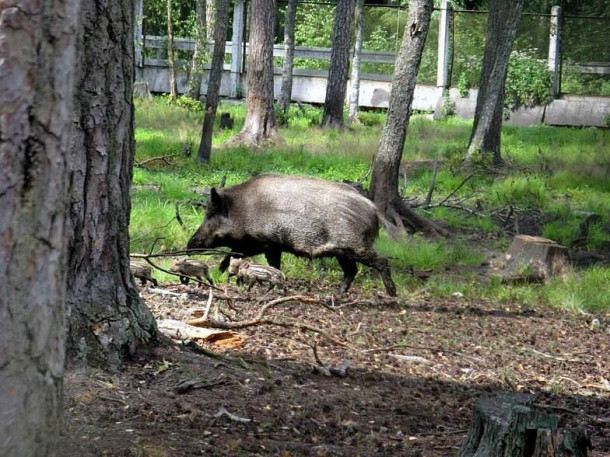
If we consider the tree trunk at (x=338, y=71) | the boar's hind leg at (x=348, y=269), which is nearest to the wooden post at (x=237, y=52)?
the tree trunk at (x=338, y=71)

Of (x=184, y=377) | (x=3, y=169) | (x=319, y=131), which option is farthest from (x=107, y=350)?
(x=319, y=131)

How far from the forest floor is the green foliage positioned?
638 inches

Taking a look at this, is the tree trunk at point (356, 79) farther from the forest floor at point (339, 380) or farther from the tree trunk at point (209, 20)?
the forest floor at point (339, 380)

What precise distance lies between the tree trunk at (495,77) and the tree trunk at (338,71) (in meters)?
5.05

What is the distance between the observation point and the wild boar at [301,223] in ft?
31.4

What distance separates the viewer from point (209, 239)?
405 inches

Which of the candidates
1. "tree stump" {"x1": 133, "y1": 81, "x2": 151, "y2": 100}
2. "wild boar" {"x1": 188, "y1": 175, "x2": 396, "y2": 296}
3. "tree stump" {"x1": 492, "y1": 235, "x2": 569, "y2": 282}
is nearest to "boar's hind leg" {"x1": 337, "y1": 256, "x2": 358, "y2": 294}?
"wild boar" {"x1": 188, "y1": 175, "x2": 396, "y2": 296}

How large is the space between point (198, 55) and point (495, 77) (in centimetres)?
852

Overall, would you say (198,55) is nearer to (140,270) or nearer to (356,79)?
(356,79)

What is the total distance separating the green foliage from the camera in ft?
80.1

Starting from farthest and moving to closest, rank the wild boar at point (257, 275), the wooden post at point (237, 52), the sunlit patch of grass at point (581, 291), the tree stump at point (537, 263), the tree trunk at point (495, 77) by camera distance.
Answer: the wooden post at point (237, 52), the tree trunk at point (495, 77), the tree stump at point (537, 263), the sunlit patch of grass at point (581, 291), the wild boar at point (257, 275)

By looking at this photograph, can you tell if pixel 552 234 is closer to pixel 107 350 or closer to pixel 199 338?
pixel 199 338

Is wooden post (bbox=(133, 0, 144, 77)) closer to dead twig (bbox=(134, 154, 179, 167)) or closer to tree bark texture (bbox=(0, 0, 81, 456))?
dead twig (bbox=(134, 154, 179, 167))

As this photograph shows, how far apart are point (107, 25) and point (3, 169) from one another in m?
2.65
